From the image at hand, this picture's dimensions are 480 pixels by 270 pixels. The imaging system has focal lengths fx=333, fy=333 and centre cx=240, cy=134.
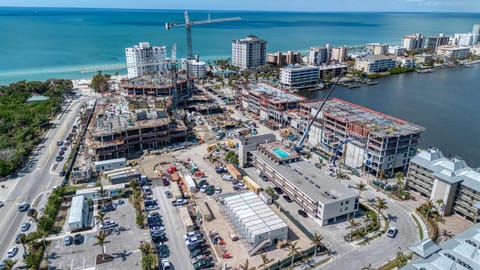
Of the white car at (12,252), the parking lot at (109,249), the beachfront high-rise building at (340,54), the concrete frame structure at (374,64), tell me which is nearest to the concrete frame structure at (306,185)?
the parking lot at (109,249)

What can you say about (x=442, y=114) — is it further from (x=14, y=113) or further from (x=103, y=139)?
(x=14, y=113)

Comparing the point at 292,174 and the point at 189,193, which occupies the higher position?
the point at 292,174

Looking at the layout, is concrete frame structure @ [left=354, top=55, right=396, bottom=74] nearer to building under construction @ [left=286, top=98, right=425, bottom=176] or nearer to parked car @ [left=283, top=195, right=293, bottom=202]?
building under construction @ [left=286, top=98, right=425, bottom=176]

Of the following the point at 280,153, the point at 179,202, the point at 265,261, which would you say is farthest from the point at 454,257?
the point at 179,202

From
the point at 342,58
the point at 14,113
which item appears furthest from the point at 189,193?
the point at 342,58

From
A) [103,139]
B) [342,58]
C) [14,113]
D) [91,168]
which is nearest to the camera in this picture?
[91,168]
